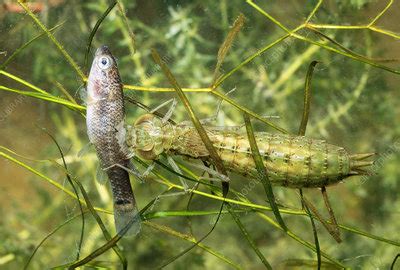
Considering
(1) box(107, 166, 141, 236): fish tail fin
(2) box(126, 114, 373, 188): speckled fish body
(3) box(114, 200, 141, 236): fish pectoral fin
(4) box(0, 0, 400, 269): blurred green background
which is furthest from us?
(4) box(0, 0, 400, 269): blurred green background

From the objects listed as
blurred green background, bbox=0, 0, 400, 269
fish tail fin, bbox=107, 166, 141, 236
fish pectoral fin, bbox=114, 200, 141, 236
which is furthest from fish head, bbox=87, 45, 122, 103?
blurred green background, bbox=0, 0, 400, 269

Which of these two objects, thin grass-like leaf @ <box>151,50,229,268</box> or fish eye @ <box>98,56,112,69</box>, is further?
fish eye @ <box>98,56,112,69</box>

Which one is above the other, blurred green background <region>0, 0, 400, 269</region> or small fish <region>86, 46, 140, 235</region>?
blurred green background <region>0, 0, 400, 269</region>

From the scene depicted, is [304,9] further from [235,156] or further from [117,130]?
[117,130]

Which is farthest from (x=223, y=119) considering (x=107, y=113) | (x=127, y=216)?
(x=107, y=113)

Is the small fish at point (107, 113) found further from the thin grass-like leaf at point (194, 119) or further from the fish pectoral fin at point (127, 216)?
the thin grass-like leaf at point (194, 119)

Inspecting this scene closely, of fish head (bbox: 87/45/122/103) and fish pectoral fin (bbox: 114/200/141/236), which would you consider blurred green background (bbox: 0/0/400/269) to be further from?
fish head (bbox: 87/45/122/103)
